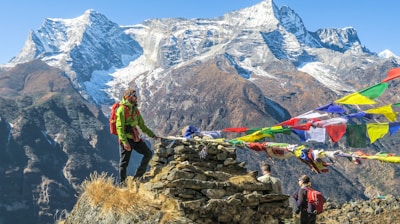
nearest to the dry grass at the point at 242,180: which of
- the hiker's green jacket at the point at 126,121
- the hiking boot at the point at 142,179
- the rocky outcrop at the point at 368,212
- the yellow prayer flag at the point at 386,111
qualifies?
the hiking boot at the point at 142,179

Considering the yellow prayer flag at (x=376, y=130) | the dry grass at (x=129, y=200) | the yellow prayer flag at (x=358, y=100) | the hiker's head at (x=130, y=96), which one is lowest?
the dry grass at (x=129, y=200)

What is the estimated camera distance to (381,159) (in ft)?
31.3

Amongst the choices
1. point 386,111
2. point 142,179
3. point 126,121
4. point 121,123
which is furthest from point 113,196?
point 386,111

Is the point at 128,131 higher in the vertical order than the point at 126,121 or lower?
lower

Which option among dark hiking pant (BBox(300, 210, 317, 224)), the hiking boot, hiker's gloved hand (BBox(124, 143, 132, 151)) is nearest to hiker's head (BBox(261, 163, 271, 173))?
dark hiking pant (BBox(300, 210, 317, 224))

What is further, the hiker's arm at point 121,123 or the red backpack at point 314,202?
the red backpack at point 314,202

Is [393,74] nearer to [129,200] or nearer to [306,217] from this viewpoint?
[306,217]

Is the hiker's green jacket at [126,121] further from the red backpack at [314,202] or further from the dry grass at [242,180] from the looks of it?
the red backpack at [314,202]

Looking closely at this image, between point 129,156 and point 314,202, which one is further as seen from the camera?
point 129,156

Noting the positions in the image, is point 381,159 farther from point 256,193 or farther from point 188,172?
point 188,172

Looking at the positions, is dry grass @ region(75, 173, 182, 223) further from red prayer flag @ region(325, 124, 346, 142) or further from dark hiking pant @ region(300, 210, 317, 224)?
red prayer flag @ region(325, 124, 346, 142)

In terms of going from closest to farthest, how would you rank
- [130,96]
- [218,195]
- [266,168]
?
[218,195]
[130,96]
[266,168]

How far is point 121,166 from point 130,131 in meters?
1.05

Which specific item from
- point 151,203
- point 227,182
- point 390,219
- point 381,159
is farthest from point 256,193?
point 390,219
